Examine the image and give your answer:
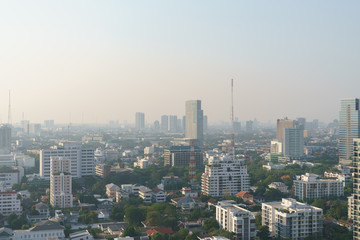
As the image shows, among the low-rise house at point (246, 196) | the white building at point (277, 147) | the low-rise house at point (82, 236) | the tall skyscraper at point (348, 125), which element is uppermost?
the tall skyscraper at point (348, 125)

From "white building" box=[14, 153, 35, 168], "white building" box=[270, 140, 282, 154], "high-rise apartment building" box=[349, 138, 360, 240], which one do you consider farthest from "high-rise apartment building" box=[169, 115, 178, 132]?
"high-rise apartment building" box=[349, 138, 360, 240]

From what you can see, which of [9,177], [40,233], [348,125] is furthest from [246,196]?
[348,125]

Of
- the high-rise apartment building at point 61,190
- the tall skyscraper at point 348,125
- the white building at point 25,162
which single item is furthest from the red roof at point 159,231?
the tall skyscraper at point 348,125

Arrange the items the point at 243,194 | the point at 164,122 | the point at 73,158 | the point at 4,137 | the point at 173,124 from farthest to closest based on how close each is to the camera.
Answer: the point at 164,122 → the point at 173,124 → the point at 4,137 → the point at 73,158 → the point at 243,194

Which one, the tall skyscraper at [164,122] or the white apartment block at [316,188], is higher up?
the tall skyscraper at [164,122]

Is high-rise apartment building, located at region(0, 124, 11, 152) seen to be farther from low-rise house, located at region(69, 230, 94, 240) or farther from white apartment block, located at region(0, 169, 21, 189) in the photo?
low-rise house, located at region(69, 230, 94, 240)

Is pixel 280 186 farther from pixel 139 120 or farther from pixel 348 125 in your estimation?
pixel 139 120

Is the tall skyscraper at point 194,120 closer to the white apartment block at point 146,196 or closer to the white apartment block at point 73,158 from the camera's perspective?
the white apartment block at point 73,158
